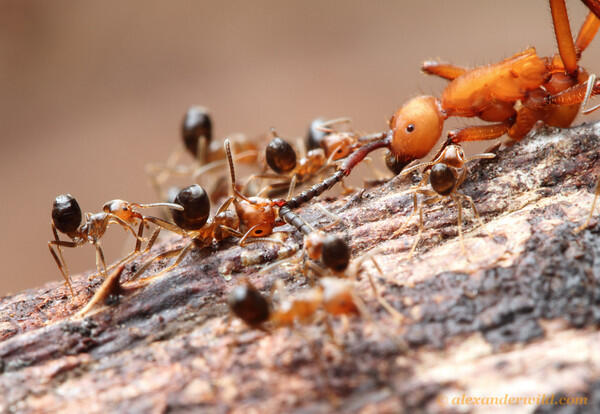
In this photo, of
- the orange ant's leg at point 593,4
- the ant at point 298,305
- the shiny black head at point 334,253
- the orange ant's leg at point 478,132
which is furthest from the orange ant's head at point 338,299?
the orange ant's leg at point 593,4

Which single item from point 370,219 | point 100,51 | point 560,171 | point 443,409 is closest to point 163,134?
point 100,51

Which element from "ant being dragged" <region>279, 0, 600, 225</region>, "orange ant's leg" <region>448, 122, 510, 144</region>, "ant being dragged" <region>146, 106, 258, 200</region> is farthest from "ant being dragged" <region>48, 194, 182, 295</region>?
"ant being dragged" <region>146, 106, 258, 200</region>

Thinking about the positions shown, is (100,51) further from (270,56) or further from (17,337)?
(17,337)

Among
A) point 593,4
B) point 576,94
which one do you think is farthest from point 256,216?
point 593,4

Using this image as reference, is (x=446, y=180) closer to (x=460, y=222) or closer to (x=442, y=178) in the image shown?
(x=442, y=178)

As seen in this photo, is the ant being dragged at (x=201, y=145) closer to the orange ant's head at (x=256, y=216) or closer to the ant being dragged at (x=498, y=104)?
the ant being dragged at (x=498, y=104)

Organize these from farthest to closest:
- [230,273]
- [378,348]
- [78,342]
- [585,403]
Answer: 1. [230,273]
2. [78,342]
3. [378,348]
4. [585,403]
